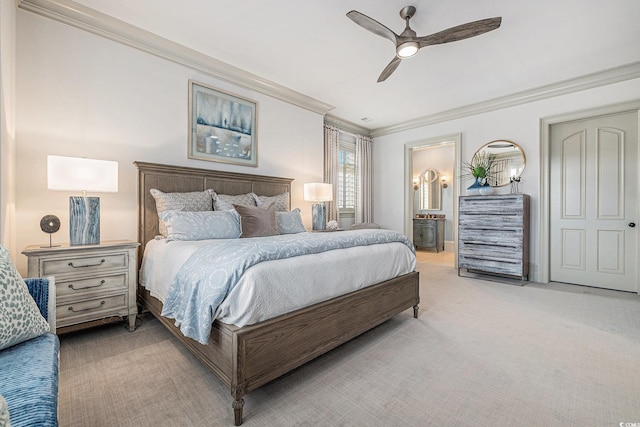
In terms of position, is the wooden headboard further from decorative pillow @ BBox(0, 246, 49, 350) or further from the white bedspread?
decorative pillow @ BBox(0, 246, 49, 350)

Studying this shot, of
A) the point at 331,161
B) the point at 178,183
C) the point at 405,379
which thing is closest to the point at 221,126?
the point at 178,183

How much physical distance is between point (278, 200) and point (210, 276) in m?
2.36

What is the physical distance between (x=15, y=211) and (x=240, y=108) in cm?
243

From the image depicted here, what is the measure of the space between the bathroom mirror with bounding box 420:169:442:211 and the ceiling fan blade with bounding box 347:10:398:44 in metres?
5.69

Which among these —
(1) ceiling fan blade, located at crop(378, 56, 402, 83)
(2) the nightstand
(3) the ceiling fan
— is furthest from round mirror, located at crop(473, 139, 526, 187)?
(2) the nightstand

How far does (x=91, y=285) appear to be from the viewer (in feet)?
7.42

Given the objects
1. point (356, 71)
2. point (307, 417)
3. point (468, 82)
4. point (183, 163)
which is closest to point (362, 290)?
point (307, 417)

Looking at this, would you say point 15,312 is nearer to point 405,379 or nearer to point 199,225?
point 199,225

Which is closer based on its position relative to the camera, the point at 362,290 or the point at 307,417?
the point at 307,417

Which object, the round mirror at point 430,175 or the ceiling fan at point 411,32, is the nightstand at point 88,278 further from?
the round mirror at point 430,175

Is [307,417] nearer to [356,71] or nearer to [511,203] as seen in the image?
[356,71]

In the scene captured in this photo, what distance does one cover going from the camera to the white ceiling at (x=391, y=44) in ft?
8.23

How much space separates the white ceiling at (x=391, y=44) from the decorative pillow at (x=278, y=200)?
5.20ft

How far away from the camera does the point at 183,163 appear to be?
328cm
